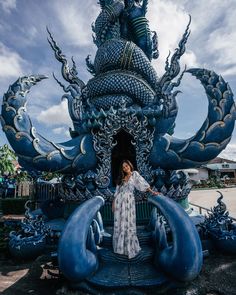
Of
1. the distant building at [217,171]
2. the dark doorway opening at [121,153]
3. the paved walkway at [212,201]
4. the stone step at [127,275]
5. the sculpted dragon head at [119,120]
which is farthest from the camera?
the distant building at [217,171]

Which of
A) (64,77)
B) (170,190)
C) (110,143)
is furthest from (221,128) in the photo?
(64,77)

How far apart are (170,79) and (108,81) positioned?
210 cm

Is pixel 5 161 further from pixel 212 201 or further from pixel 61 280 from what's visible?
pixel 61 280

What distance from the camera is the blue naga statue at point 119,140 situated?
4391 mm

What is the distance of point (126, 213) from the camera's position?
4.45 meters

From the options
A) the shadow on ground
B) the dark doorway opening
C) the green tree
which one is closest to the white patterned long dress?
the shadow on ground

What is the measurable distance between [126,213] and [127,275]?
0.96 metres

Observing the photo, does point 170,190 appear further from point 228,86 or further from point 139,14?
point 139,14

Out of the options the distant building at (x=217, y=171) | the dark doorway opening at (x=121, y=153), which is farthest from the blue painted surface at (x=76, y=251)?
the distant building at (x=217, y=171)

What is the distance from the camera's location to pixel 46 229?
632cm

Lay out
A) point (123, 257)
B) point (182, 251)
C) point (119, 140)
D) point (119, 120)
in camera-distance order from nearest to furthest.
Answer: point (182, 251) < point (123, 257) < point (119, 120) < point (119, 140)

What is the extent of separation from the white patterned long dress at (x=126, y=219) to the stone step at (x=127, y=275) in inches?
9.0

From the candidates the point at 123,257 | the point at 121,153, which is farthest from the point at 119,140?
the point at 123,257

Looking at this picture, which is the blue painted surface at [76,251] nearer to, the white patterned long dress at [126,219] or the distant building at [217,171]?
the white patterned long dress at [126,219]
